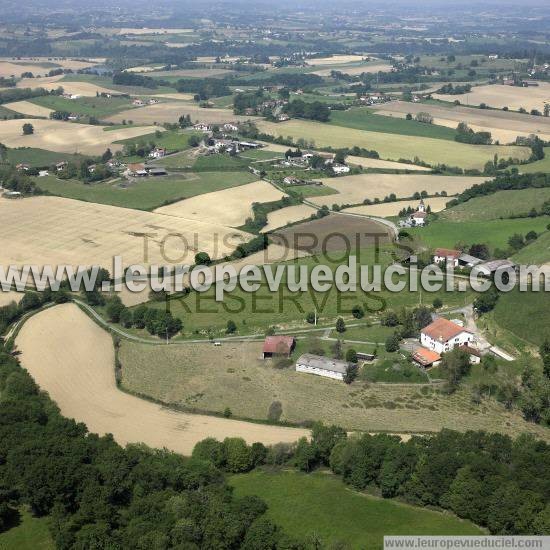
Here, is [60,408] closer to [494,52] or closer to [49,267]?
[49,267]

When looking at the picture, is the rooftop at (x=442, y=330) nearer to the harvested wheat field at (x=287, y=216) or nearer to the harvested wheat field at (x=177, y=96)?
the harvested wheat field at (x=287, y=216)

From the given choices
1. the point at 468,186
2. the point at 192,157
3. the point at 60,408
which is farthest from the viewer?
the point at 192,157

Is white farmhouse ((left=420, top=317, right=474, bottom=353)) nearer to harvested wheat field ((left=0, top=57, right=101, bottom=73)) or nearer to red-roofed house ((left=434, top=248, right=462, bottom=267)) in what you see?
red-roofed house ((left=434, top=248, right=462, bottom=267))

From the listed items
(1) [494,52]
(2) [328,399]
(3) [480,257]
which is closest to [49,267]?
(2) [328,399]

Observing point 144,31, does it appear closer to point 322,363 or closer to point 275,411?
point 322,363

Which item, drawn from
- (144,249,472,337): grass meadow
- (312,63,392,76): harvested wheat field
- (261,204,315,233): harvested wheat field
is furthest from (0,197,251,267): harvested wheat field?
(312,63,392,76): harvested wheat field

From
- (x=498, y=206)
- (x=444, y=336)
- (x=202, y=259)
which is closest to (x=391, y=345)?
(x=444, y=336)

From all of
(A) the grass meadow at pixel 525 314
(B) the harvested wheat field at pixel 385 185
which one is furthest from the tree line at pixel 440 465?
(B) the harvested wheat field at pixel 385 185
